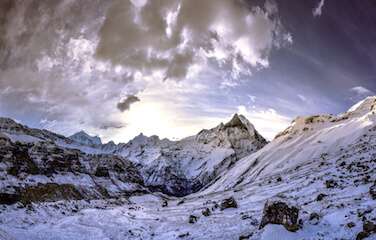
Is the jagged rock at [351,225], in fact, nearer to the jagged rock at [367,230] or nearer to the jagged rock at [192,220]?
the jagged rock at [367,230]

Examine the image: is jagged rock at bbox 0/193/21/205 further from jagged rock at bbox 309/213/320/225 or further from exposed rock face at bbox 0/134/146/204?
jagged rock at bbox 309/213/320/225

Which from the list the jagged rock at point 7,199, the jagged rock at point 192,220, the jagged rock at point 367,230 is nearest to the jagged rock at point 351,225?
the jagged rock at point 367,230

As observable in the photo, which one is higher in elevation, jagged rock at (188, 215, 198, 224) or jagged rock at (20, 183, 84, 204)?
jagged rock at (20, 183, 84, 204)

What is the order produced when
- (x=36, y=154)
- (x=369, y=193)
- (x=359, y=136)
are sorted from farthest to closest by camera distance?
(x=36, y=154), (x=359, y=136), (x=369, y=193)

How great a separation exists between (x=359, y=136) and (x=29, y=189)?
102222mm

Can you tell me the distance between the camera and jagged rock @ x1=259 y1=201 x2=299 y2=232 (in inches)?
1198

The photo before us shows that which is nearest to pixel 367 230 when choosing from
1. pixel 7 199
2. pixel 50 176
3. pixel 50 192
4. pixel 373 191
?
pixel 373 191

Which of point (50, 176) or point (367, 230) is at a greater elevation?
point (50, 176)

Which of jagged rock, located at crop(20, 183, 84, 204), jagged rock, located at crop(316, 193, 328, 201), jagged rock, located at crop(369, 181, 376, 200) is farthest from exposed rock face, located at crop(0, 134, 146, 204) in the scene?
jagged rock, located at crop(369, 181, 376, 200)

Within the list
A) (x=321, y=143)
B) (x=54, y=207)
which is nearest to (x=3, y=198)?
(x=54, y=207)

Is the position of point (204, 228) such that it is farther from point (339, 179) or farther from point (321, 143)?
point (321, 143)

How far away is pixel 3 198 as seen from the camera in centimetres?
6316

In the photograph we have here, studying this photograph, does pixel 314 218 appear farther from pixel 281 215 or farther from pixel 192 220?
pixel 192 220

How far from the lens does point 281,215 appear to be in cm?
3075
